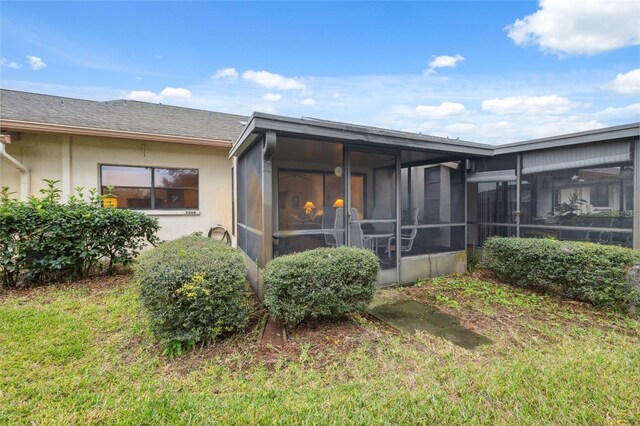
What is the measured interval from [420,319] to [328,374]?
1.88m

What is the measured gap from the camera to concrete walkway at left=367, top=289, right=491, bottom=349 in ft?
11.0

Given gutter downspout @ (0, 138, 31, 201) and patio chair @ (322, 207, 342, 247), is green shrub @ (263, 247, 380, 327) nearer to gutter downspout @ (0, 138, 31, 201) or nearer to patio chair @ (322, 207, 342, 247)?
patio chair @ (322, 207, 342, 247)

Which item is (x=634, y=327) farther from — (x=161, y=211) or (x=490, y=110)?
(x=490, y=110)

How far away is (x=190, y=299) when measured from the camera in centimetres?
288

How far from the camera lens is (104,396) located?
222cm

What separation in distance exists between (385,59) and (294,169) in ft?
Answer: 24.3

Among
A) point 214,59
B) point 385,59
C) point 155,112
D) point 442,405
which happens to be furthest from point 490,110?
point 442,405

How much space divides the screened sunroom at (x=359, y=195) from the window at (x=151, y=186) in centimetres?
245

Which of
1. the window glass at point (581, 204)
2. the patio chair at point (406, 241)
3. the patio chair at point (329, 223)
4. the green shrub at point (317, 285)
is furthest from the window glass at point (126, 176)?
the window glass at point (581, 204)

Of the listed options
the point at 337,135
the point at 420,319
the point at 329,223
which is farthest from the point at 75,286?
the point at 420,319

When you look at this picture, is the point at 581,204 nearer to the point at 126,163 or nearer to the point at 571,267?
the point at 571,267

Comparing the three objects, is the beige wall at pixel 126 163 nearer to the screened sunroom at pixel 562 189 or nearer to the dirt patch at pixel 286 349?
the dirt patch at pixel 286 349

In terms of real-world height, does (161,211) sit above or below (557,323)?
above

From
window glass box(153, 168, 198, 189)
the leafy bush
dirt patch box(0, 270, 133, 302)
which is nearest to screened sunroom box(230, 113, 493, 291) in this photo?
window glass box(153, 168, 198, 189)
